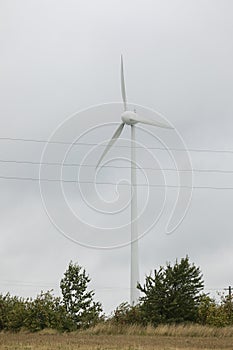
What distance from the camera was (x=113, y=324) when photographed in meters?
61.4

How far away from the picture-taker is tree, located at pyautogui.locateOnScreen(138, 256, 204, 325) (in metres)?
60.9

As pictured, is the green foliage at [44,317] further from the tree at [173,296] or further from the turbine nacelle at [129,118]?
the turbine nacelle at [129,118]

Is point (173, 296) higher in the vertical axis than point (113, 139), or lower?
lower

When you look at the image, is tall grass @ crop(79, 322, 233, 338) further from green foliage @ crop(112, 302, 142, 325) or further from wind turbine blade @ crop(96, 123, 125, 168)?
wind turbine blade @ crop(96, 123, 125, 168)

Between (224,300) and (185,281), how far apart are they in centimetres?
424

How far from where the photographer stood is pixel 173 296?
202 ft

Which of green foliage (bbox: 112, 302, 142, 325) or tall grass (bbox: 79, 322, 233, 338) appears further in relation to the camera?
green foliage (bbox: 112, 302, 142, 325)

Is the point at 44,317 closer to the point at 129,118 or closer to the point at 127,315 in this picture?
the point at 127,315

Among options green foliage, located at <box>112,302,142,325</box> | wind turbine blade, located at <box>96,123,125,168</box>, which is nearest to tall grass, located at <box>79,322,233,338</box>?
green foliage, located at <box>112,302,142,325</box>

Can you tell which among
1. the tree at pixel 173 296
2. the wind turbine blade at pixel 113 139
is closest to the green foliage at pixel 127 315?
the tree at pixel 173 296

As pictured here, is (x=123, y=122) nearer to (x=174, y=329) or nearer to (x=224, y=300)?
(x=224, y=300)

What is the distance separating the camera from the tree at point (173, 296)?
60.9m

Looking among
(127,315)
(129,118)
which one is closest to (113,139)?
(129,118)

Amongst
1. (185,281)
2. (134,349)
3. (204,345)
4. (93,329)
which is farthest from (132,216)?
(134,349)
